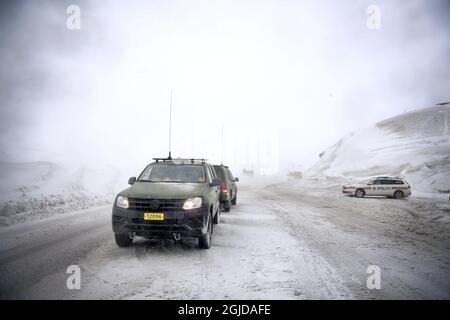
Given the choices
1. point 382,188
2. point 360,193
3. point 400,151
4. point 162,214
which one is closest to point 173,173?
point 162,214

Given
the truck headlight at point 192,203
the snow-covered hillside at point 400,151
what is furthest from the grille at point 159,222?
the snow-covered hillside at point 400,151

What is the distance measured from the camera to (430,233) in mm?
8406

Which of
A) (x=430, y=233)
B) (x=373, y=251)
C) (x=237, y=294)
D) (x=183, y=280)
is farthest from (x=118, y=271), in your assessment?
(x=430, y=233)

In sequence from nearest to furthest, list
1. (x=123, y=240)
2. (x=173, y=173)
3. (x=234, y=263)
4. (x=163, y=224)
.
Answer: (x=234, y=263) → (x=163, y=224) → (x=123, y=240) → (x=173, y=173)

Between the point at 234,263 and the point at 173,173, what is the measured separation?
3.18 metres

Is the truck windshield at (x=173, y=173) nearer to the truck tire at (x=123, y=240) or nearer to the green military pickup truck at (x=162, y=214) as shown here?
the green military pickup truck at (x=162, y=214)

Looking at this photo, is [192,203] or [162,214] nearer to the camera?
Answer: [162,214]

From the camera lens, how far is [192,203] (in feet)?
19.4

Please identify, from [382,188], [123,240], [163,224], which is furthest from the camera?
[382,188]

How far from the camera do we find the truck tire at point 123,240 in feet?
20.3

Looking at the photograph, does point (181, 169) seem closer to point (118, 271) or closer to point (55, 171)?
point (118, 271)

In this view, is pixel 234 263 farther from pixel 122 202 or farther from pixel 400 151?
pixel 400 151

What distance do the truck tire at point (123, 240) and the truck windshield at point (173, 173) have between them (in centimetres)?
153

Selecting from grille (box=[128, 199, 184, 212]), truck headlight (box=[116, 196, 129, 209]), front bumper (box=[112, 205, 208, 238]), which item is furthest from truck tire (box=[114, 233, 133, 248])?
grille (box=[128, 199, 184, 212])
